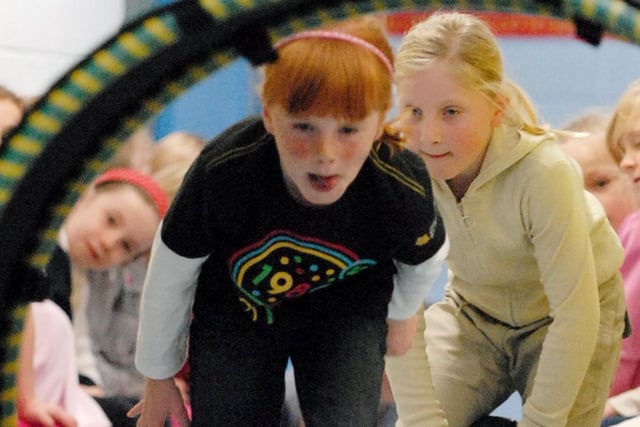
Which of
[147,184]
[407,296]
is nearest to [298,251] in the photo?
[407,296]

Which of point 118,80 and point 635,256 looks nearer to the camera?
point 118,80

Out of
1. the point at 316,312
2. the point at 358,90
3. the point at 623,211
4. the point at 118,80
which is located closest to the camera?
the point at 118,80

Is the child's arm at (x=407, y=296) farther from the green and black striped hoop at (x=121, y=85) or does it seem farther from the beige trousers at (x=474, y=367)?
the green and black striped hoop at (x=121, y=85)

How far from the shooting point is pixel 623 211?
1338 millimetres

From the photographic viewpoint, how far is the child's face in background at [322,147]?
74cm

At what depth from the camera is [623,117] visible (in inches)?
45.8

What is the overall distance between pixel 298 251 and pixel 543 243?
27 cm

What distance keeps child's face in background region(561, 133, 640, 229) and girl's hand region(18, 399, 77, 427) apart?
2.28 feet

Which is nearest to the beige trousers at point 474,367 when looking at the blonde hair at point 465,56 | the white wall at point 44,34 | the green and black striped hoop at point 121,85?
the blonde hair at point 465,56

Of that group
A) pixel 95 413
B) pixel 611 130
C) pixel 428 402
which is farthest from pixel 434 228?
pixel 95 413

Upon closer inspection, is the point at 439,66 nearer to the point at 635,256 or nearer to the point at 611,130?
the point at 611,130

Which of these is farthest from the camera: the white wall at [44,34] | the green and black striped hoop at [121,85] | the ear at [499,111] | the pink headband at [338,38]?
the white wall at [44,34]

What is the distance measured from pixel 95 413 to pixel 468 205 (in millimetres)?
528

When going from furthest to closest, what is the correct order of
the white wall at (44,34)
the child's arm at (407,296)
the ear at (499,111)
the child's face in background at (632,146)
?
the white wall at (44,34) < the child's face in background at (632,146) < the ear at (499,111) < the child's arm at (407,296)
